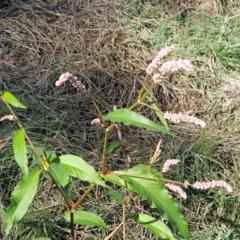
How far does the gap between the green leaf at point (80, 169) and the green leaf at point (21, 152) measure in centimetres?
11

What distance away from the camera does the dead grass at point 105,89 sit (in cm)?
234

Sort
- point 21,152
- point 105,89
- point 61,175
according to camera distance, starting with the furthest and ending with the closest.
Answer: point 105,89, point 61,175, point 21,152

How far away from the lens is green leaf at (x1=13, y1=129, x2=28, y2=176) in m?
1.17

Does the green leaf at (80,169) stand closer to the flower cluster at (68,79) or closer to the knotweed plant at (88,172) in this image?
the knotweed plant at (88,172)

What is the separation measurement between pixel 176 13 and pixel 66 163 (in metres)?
2.20

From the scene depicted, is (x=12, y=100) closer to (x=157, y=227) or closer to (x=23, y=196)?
(x=23, y=196)

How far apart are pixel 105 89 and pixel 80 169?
1.58m

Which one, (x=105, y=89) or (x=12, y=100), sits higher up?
(x=12, y=100)

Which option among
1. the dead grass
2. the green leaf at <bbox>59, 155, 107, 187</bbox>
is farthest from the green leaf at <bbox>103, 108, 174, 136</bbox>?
the dead grass

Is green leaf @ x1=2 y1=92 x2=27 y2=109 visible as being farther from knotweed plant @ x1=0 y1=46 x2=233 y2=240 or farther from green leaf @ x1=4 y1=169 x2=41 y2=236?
green leaf @ x1=4 y1=169 x2=41 y2=236

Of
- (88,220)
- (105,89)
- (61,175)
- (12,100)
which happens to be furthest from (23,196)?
(105,89)

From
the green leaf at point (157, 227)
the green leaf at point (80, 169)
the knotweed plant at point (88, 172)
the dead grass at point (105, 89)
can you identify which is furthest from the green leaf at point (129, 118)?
the dead grass at point (105, 89)

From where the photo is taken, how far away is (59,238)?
84.5 inches

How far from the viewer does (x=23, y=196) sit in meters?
1.22
